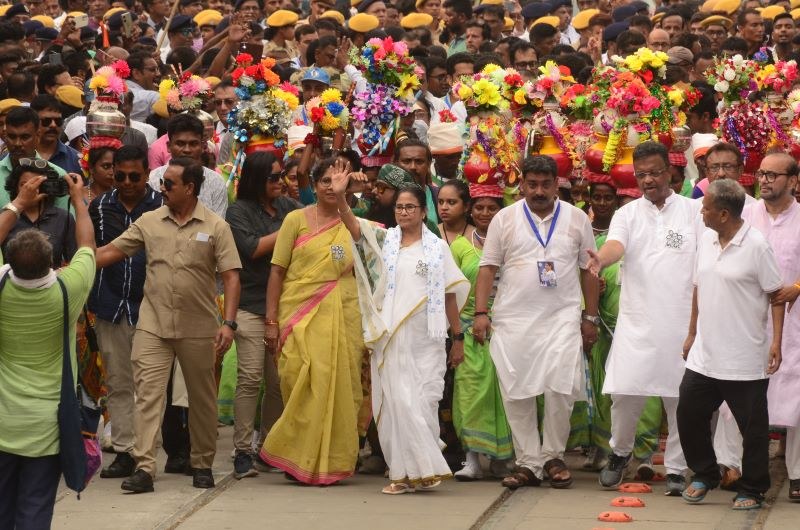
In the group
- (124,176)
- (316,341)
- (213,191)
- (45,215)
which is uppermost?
(124,176)

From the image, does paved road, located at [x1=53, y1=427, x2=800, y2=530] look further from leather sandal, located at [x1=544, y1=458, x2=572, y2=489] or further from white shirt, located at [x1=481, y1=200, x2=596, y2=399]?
white shirt, located at [x1=481, y1=200, x2=596, y2=399]

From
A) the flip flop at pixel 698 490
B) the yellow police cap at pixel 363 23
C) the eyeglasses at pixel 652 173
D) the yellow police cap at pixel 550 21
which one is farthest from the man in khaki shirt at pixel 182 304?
the yellow police cap at pixel 550 21

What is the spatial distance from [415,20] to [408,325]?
32.7ft

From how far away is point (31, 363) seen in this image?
322 inches

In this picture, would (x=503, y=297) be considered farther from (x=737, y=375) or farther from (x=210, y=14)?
(x=210, y=14)

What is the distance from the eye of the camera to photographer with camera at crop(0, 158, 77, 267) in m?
9.84

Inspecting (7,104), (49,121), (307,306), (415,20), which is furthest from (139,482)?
(415,20)

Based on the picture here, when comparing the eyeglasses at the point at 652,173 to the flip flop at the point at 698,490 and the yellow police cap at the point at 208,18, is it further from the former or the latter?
the yellow police cap at the point at 208,18

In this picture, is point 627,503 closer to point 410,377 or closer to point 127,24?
point 410,377

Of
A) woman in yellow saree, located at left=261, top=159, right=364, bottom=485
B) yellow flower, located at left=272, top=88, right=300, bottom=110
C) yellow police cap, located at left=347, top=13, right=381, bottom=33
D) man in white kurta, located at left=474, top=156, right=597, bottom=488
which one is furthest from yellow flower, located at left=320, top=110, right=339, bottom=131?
yellow police cap, located at left=347, top=13, right=381, bottom=33

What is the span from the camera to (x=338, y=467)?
1040 centimetres

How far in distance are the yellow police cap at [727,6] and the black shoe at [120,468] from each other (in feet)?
37.9

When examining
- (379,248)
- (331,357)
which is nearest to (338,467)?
(331,357)

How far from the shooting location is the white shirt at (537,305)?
10.4m
